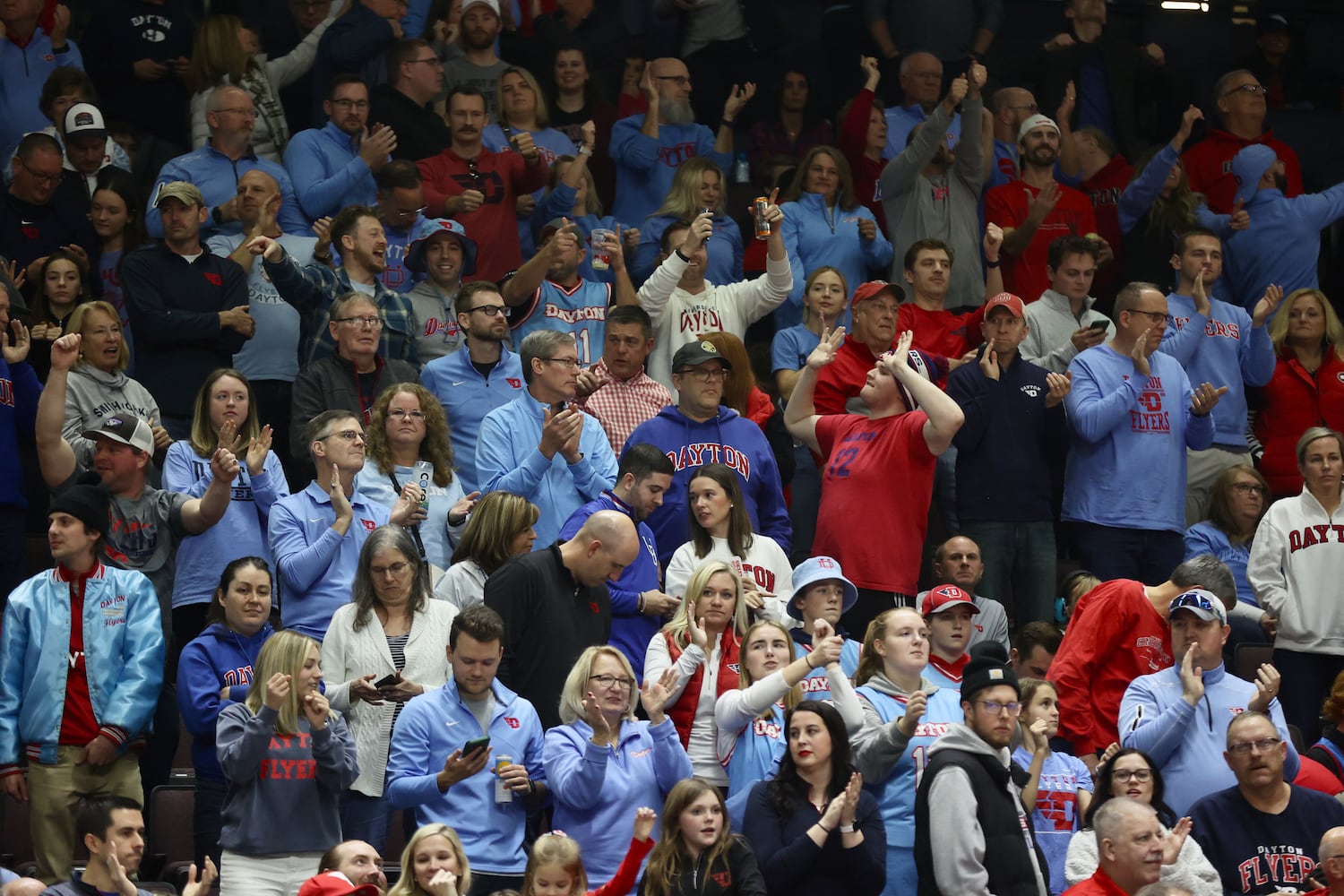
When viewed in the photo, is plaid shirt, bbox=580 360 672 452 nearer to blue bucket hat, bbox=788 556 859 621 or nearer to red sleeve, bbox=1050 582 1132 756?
blue bucket hat, bbox=788 556 859 621

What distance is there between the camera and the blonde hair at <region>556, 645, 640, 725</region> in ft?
23.7

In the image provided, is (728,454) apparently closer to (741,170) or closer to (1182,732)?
(1182,732)

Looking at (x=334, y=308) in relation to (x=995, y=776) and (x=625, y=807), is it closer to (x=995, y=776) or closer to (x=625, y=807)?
(x=625, y=807)

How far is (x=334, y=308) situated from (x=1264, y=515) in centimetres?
484

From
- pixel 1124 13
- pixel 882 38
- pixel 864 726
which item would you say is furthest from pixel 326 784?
pixel 1124 13

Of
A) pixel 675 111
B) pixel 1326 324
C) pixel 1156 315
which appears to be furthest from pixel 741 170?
pixel 1326 324

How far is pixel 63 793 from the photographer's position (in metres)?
7.56

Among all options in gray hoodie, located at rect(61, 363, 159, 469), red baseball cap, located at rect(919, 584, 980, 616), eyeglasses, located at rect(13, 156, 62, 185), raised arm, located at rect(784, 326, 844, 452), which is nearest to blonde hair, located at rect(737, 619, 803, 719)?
red baseball cap, located at rect(919, 584, 980, 616)

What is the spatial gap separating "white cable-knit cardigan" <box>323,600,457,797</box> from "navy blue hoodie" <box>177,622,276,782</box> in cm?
32

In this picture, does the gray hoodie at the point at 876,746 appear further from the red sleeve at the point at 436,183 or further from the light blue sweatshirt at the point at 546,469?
the red sleeve at the point at 436,183

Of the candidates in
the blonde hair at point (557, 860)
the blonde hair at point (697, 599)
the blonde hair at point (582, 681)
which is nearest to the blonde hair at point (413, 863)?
the blonde hair at point (557, 860)

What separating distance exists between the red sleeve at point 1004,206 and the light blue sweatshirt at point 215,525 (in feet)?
18.2

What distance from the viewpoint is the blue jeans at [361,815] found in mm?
7500

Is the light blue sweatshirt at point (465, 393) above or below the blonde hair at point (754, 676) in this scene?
above
